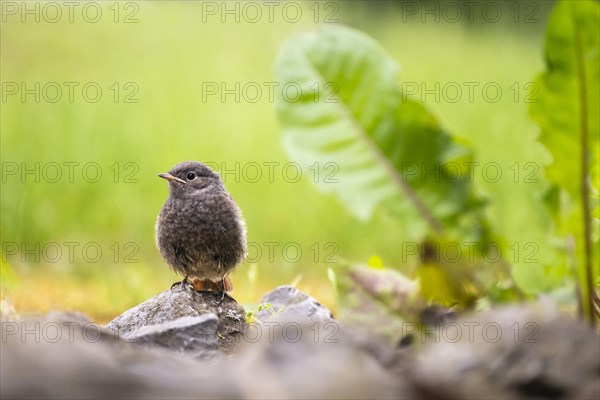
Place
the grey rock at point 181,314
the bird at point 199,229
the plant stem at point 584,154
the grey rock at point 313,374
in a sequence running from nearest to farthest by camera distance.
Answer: the grey rock at point 313,374, the plant stem at point 584,154, the grey rock at point 181,314, the bird at point 199,229

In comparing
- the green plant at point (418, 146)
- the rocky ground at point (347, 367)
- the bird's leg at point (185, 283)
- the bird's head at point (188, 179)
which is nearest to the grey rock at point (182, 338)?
the rocky ground at point (347, 367)

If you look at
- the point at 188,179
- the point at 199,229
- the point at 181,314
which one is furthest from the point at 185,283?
the point at 181,314

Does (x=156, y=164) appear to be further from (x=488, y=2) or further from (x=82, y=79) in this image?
(x=488, y=2)

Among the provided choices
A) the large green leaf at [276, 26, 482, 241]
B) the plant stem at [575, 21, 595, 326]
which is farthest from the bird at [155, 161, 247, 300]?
the plant stem at [575, 21, 595, 326]

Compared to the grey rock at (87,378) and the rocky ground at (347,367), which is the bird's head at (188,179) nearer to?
the rocky ground at (347,367)

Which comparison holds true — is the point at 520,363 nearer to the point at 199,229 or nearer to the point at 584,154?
the point at 584,154

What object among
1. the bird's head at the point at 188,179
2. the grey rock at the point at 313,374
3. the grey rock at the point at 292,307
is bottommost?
the grey rock at the point at 313,374
